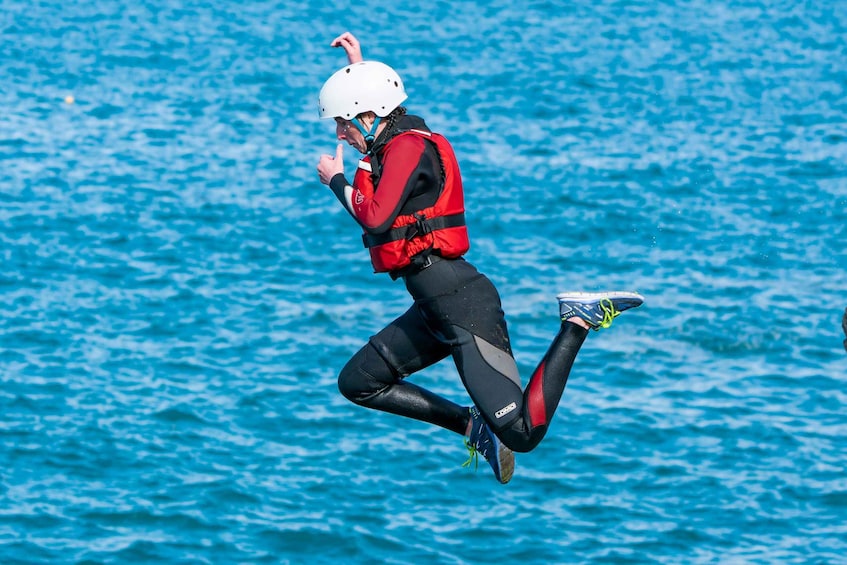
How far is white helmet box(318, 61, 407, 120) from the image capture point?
10.3m

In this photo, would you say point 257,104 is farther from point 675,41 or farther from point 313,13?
point 675,41

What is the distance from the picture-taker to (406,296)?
27.2m

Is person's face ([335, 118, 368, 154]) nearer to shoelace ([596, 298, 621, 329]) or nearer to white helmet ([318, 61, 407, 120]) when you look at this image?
white helmet ([318, 61, 407, 120])

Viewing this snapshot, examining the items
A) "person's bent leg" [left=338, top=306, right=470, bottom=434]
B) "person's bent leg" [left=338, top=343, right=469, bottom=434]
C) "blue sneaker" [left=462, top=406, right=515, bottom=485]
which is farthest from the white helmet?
"blue sneaker" [left=462, top=406, right=515, bottom=485]

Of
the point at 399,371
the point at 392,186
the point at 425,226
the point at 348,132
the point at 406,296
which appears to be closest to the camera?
the point at 392,186

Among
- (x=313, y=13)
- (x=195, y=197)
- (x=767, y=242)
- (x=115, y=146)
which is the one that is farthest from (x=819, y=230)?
(x=313, y=13)

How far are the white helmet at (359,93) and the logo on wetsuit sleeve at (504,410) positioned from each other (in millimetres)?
2240

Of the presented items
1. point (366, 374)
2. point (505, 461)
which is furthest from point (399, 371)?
point (505, 461)

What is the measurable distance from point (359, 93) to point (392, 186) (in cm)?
68

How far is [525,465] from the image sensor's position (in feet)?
75.0

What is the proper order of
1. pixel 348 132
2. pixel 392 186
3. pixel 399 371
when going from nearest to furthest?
1. pixel 392 186
2. pixel 348 132
3. pixel 399 371

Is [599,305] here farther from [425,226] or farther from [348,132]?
[348,132]

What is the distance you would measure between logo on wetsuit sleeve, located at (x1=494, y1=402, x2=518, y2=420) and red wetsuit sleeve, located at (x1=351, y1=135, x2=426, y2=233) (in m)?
1.54

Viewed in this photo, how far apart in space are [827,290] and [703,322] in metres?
2.83
